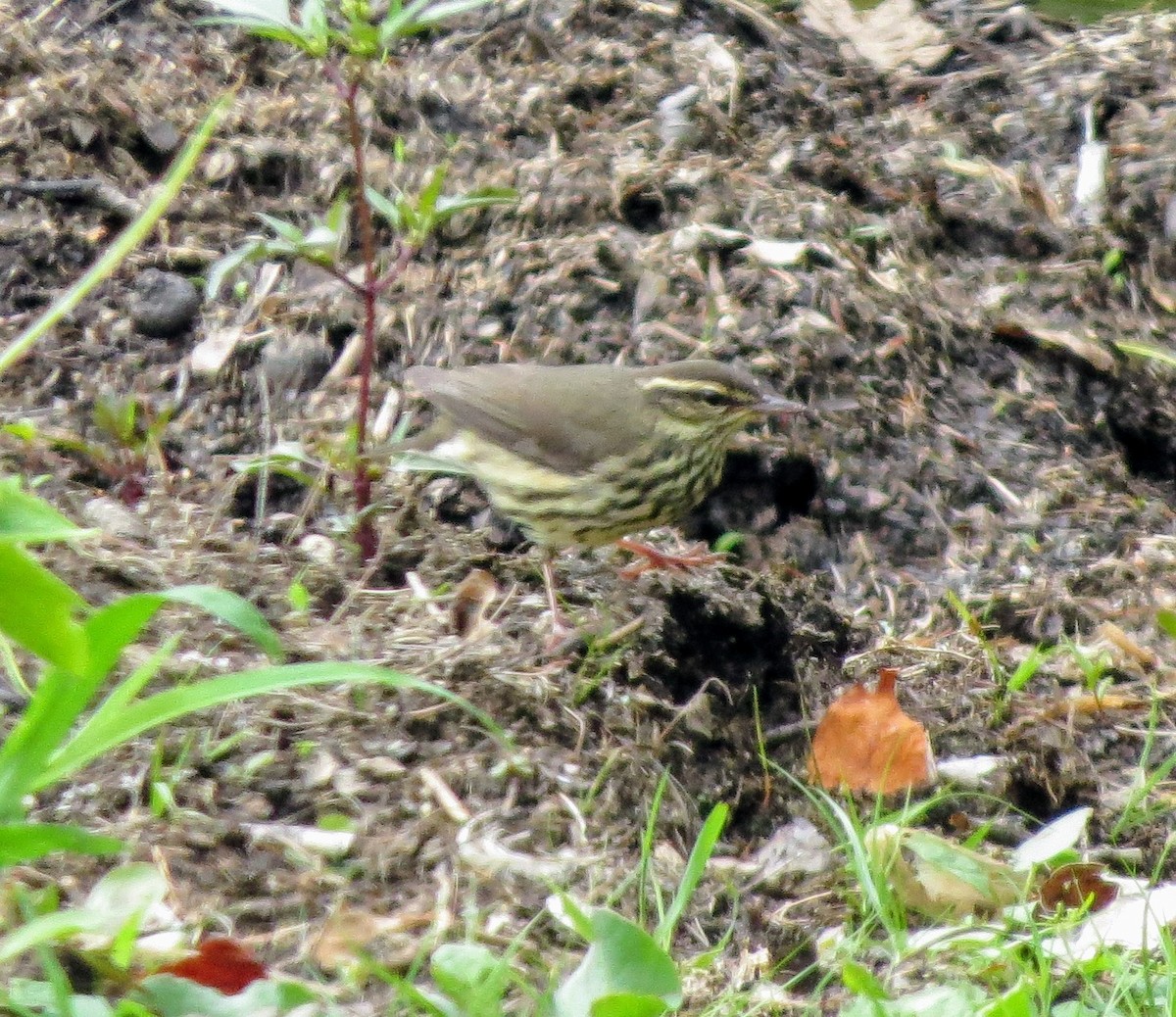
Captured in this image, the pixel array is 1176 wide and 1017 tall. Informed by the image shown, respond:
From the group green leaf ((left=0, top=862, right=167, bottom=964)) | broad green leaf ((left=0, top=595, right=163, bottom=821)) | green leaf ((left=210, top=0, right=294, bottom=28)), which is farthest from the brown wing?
broad green leaf ((left=0, top=595, right=163, bottom=821))

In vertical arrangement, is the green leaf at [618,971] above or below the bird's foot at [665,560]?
above

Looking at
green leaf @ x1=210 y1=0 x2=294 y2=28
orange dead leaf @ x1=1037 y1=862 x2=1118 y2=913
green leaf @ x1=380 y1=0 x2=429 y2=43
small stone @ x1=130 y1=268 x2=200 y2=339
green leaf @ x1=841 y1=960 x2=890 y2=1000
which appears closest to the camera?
green leaf @ x1=841 y1=960 x2=890 y2=1000

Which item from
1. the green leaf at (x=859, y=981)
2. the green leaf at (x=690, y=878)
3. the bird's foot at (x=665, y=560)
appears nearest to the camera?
the green leaf at (x=859, y=981)

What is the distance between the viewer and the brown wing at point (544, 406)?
15.1ft

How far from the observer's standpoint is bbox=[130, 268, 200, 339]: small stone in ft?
17.0

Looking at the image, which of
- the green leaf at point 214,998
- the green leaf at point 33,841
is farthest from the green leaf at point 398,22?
the green leaf at point 214,998

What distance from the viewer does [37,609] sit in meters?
2.30

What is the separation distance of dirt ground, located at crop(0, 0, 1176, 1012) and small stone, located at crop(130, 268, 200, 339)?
0.12 feet

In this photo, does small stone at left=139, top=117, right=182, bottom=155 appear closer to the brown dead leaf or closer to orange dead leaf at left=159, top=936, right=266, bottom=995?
the brown dead leaf

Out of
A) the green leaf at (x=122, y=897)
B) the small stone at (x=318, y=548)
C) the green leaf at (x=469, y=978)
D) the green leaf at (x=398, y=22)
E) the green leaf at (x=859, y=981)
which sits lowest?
the green leaf at (x=859, y=981)

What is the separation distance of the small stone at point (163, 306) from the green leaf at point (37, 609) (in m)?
2.96

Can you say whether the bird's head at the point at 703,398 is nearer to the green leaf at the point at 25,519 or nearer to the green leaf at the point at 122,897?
the green leaf at the point at 122,897

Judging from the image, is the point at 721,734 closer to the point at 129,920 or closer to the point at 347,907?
the point at 347,907

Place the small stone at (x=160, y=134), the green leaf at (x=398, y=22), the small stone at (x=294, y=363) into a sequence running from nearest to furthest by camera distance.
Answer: the green leaf at (x=398, y=22) → the small stone at (x=294, y=363) → the small stone at (x=160, y=134)
